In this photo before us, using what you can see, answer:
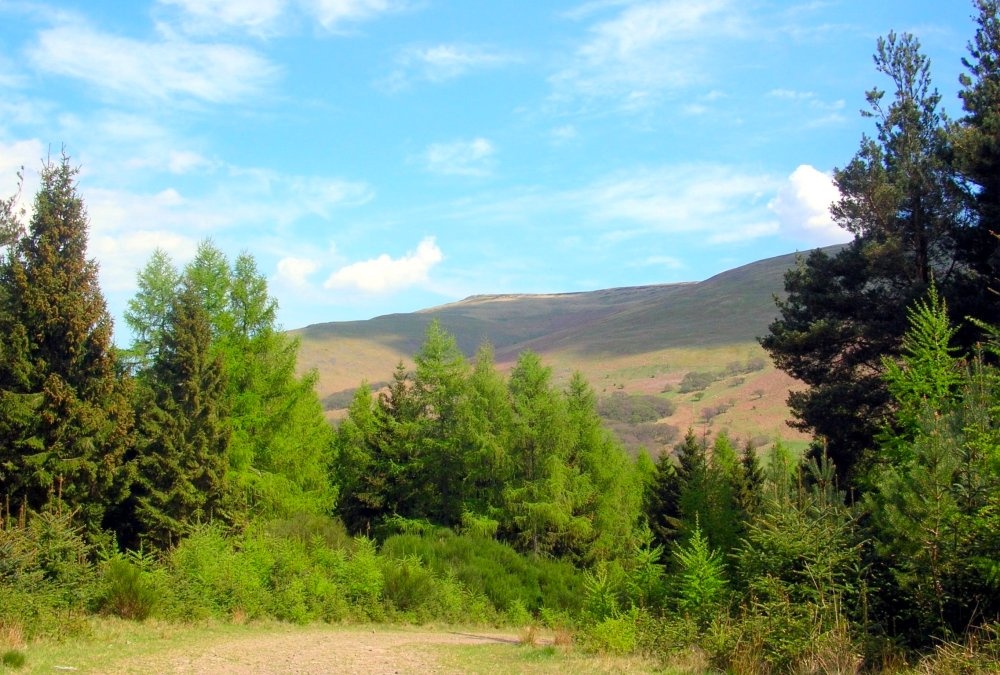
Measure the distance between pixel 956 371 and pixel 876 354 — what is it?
9.42m

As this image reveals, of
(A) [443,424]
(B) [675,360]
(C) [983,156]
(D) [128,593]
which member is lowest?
(D) [128,593]

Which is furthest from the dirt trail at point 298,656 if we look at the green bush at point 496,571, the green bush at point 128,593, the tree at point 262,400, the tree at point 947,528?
the tree at point 262,400

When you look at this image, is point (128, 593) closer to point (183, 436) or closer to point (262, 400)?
point (183, 436)

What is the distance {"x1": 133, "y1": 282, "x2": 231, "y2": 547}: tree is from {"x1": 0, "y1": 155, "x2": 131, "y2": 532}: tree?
2.84 metres

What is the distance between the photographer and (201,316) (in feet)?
94.0

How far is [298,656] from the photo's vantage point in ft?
39.0

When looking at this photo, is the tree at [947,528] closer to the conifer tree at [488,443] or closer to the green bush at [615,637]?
the green bush at [615,637]

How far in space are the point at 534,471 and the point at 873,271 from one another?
19.3m

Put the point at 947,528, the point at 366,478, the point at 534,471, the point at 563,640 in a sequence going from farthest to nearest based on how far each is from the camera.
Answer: the point at 366,478 → the point at 534,471 → the point at 563,640 → the point at 947,528

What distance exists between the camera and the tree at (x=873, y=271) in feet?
74.6

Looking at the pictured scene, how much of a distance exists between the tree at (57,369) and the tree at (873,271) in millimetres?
20766

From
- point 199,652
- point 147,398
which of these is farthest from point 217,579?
point 147,398

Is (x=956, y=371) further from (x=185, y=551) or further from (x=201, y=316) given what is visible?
(x=201, y=316)

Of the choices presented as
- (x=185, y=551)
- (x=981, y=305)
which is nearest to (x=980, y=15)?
(x=981, y=305)
